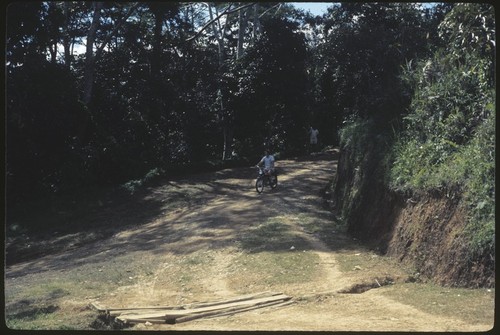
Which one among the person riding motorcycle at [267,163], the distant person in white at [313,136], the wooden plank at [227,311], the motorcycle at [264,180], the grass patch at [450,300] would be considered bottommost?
the wooden plank at [227,311]

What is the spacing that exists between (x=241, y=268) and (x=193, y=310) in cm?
338

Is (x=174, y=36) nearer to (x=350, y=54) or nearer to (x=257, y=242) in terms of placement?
(x=350, y=54)

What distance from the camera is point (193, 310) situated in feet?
28.2

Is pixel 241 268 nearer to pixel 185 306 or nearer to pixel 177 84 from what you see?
pixel 185 306

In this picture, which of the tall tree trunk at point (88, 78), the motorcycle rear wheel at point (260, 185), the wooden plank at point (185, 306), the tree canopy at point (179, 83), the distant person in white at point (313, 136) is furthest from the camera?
the distant person in white at point (313, 136)

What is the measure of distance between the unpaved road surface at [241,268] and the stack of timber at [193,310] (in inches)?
9.3

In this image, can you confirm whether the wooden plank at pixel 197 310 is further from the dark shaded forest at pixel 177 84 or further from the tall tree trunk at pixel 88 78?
the tall tree trunk at pixel 88 78

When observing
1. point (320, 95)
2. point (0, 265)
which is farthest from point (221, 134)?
point (0, 265)

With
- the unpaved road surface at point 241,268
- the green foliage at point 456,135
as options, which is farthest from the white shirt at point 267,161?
the green foliage at point 456,135

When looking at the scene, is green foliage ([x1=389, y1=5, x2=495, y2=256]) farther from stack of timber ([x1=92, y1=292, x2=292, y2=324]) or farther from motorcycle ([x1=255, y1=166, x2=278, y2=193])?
motorcycle ([x1=255, y1=166, x2=278, y2=193])

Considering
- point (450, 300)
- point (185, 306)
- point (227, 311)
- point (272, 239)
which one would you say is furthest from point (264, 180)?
point (450, 300)

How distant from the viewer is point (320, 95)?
2834 cm

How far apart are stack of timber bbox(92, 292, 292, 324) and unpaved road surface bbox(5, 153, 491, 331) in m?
0.24

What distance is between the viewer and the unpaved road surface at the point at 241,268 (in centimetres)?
793
